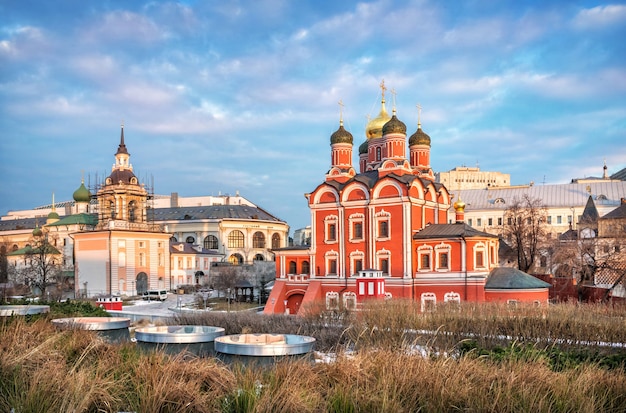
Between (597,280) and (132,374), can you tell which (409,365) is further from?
(597,280)

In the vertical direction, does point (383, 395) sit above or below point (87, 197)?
below

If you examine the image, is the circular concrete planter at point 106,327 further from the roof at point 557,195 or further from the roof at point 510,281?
the roof at point 557,195

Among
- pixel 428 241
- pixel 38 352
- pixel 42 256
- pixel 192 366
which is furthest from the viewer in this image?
pixel 42 256

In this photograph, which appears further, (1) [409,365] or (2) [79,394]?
(1) [409,365]

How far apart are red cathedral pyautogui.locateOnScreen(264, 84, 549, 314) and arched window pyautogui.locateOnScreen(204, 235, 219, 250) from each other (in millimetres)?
36521

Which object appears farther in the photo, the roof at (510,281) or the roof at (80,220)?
the roof at (80,220)

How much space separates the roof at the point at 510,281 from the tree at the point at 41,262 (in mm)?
36847

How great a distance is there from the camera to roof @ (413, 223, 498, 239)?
1225 inches

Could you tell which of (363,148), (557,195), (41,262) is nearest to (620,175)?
(557,195)

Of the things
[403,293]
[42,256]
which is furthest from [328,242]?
[42,256]

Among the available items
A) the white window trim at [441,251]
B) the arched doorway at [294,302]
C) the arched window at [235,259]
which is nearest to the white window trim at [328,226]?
the arched doorway at [294,302]

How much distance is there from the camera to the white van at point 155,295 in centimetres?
4911

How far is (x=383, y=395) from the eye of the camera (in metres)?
6.81

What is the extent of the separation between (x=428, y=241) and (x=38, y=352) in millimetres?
25626
